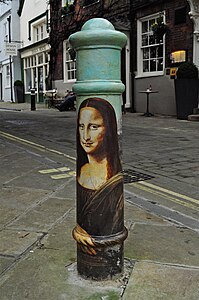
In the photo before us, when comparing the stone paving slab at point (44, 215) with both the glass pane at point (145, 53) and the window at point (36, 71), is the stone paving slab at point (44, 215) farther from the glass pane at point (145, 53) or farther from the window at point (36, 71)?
the window at point (36, 71)

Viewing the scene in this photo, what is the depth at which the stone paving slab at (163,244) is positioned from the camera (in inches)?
95.3

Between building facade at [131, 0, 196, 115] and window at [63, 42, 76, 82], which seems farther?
window at [63, 42, 76, 82]

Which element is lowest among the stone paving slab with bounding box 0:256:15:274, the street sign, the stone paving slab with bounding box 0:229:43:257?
the stone paving slab with bounding box 0:256:15:274

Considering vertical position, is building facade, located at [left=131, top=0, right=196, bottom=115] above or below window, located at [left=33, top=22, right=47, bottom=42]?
below

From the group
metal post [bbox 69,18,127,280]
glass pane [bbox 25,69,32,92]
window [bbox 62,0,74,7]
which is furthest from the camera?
glass pane [bbox 25,69,32,92]

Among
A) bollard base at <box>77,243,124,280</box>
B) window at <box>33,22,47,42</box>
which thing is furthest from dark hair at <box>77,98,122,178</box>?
window at <box>33,22,47,42</box>

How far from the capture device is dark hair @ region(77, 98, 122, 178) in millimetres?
1942

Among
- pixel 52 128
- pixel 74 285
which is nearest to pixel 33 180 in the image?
pixel 74 285

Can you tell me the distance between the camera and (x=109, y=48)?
1.93 metres

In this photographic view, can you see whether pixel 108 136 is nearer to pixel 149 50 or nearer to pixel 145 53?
pixel 149 50

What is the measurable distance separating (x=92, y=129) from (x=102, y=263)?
76 cm

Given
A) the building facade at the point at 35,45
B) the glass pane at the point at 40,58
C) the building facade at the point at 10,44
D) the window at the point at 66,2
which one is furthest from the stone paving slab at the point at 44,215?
the building facade at the point at 10,44

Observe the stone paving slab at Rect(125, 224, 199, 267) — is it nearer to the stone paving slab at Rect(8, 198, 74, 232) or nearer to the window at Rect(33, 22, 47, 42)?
the stone paving slab at Rect(8, 198, 74, 232)

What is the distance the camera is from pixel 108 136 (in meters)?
1.97
